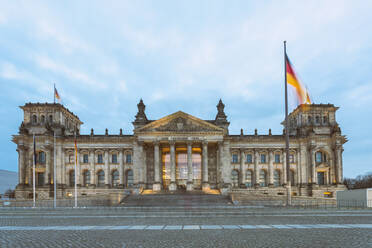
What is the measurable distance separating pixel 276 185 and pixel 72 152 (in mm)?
43300

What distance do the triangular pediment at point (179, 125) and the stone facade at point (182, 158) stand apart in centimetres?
377

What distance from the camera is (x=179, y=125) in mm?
62969

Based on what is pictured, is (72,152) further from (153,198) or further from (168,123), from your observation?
(153,198)

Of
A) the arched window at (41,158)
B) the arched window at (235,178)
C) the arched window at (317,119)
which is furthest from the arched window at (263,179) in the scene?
the arched window at (41,158)

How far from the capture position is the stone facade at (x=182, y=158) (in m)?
67.0

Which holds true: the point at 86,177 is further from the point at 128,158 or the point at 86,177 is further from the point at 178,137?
the point at 178,137

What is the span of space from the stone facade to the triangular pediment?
3.77 metres

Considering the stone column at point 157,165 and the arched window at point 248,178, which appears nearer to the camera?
the stone column at point 157,165

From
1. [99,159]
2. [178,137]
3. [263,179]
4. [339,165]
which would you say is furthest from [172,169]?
[339,165]

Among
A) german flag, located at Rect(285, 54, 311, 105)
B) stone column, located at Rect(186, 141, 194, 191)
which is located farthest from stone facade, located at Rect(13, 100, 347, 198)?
german flag, located at Rect(285, 54, 311, 105)

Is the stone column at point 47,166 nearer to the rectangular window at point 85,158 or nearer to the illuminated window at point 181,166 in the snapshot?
the rectangular window at point 85,158

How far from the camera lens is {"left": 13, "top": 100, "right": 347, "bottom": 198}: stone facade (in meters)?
67.0

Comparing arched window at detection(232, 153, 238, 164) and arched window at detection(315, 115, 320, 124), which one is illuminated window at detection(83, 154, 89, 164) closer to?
arched window at detection(232, 153, 238, 164)

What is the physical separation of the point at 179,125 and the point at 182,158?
1015 cm
